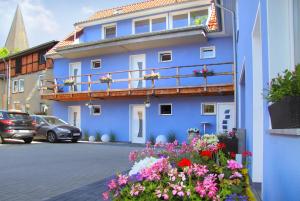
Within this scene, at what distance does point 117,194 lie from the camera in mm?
3035

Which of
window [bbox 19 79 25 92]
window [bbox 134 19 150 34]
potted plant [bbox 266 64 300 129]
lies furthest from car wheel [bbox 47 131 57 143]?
potted plant [bbox 266 64 300 129]

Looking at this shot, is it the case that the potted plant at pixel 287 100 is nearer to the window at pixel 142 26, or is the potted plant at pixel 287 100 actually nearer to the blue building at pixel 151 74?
the blue building at pixel 151 74

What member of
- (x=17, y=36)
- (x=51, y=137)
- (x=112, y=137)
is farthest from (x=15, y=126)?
(x=17, y=36)

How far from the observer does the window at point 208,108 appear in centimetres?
1904

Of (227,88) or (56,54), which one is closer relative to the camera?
(227,88)

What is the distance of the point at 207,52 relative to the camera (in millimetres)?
19641

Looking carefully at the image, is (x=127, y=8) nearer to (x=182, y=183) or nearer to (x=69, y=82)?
(x=69, y=82)

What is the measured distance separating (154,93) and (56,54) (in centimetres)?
993

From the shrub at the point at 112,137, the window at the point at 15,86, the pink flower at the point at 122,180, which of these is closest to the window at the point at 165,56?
the shrub at the point at 112,137

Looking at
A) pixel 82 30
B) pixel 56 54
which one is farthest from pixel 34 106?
pixel 82 30

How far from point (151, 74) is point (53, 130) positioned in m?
6.65

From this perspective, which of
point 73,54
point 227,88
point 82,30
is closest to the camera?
point 227,88

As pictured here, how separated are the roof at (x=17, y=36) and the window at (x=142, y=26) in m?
49.5

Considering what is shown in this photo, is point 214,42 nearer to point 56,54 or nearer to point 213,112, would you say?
point 213,112
